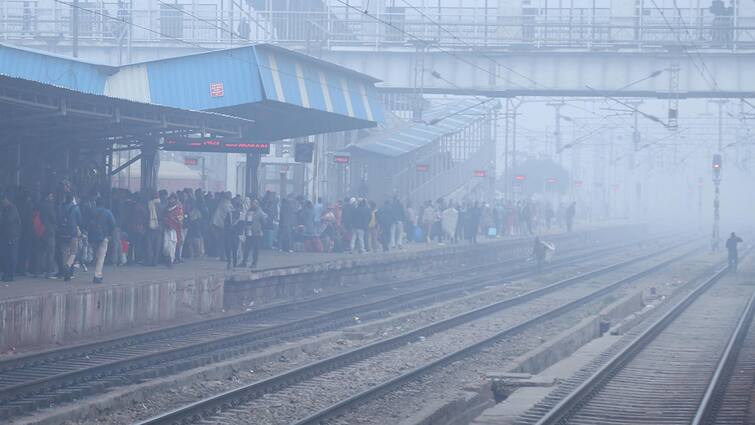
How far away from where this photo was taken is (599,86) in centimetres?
3738

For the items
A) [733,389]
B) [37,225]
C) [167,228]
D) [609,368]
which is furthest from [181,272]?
[733,389]

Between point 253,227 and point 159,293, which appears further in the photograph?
point 253,227

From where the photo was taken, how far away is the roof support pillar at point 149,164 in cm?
2394

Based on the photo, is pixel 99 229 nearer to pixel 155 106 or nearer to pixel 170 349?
pixel 155 106

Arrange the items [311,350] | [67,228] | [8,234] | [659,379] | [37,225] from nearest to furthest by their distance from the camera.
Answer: [659,379] < [311,350] < [8,234] < [37,225] < [67,228]

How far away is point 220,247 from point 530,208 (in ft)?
93.1

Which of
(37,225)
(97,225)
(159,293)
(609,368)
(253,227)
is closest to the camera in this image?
(609,368)

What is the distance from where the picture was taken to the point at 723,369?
50.1 ft

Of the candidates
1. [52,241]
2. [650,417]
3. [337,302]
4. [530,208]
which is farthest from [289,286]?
[530,208]

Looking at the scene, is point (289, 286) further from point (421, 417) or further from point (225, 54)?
point (421, 417)

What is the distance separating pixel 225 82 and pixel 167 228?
5.29 m

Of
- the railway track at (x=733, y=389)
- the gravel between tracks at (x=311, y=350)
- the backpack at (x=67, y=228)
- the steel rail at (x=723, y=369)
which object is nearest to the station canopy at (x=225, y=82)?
the backpack at (x=67, y=228)

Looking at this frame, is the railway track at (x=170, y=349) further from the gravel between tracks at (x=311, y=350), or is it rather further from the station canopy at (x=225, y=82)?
the station canopy at (x=225, y=82)

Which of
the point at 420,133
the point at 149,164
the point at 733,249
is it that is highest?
the point at 420,133
